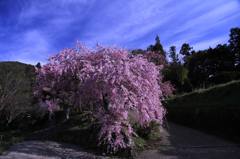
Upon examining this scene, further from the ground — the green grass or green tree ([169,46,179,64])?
green tree ([169,46,179,64])

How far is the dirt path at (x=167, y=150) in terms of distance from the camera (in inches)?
397

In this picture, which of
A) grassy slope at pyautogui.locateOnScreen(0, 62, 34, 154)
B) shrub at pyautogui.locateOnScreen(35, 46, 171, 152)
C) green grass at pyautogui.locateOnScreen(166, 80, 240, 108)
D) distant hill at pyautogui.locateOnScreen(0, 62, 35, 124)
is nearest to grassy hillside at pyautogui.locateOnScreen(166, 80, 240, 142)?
green grass at pyautogui.locateOnScreen(166, 80, 240, 108)

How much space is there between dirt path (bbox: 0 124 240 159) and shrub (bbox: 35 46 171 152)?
109 centimetres

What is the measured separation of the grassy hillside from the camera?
492 inches

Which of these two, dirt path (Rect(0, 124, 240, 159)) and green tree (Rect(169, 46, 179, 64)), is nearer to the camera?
dirt path (Rect(0, 124, 240, 159))

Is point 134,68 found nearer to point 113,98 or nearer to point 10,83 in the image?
point 113,98

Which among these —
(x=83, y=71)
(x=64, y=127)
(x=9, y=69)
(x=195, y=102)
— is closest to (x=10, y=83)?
(x=9, y=69)

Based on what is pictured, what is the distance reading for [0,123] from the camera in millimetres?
29359

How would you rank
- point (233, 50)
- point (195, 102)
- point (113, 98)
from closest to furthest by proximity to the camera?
point (113, 98)
point (195, 102)
point (233, 50)

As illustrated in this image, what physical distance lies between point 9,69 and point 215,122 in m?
24.6

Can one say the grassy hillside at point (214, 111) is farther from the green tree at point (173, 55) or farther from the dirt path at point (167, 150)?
the green tree at point (173, 55)

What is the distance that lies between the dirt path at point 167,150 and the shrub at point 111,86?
1093mm

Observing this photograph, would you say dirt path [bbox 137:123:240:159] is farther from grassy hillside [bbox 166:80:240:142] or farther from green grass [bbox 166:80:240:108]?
green grass [bbox 166:80:240:108]

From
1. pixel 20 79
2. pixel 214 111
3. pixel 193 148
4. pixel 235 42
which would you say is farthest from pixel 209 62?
pixel 193 148
